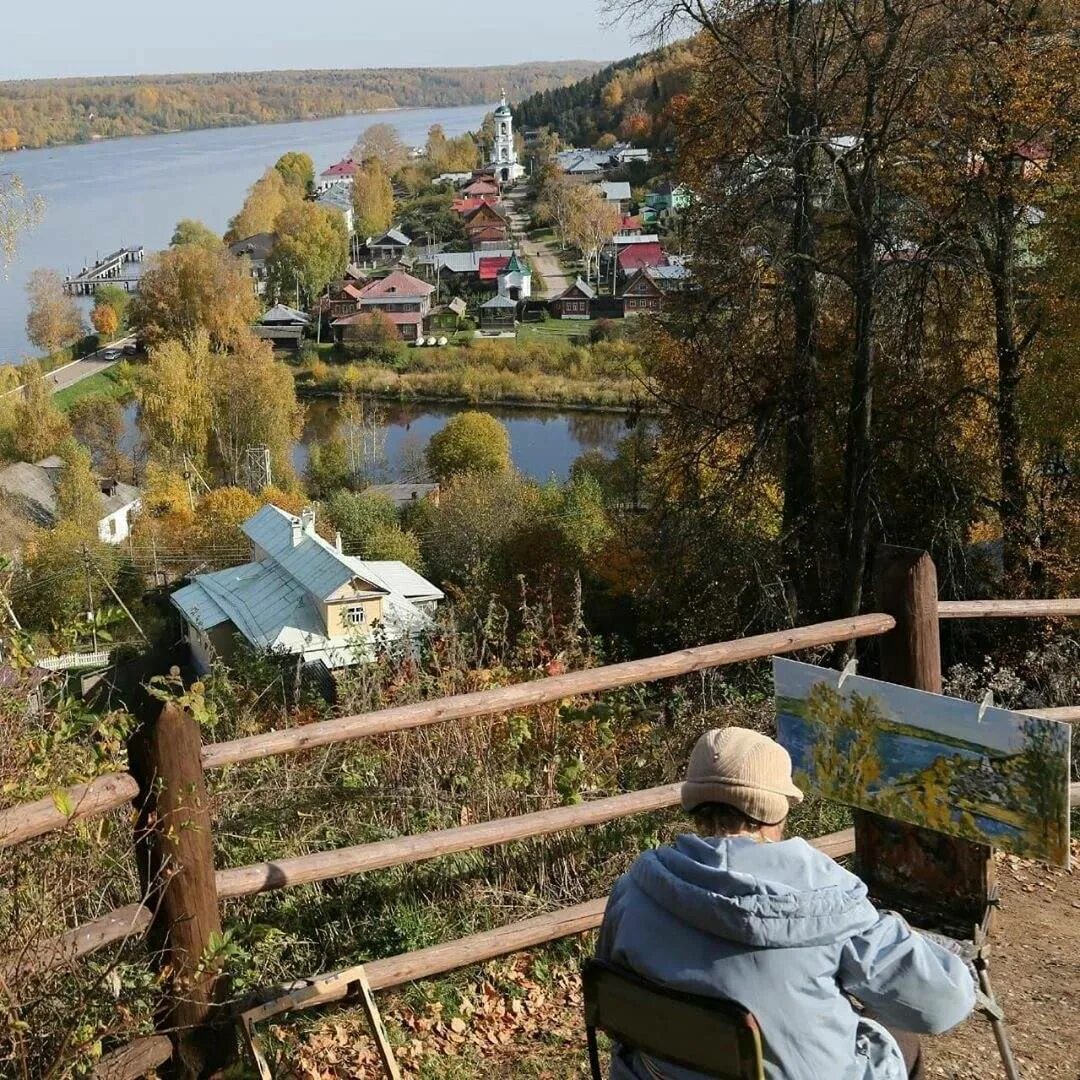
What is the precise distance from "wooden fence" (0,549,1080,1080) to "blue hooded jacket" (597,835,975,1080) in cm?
131

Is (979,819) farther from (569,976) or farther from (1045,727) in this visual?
(569,976)

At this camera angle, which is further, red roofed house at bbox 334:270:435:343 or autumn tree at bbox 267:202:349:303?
autumn tree at bbox 267:202:349:303

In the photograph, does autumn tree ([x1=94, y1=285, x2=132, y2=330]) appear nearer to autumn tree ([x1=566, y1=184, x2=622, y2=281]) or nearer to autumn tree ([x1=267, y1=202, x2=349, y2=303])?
autumn tree ([x1=267, y1=202, x2=349, y2=303])

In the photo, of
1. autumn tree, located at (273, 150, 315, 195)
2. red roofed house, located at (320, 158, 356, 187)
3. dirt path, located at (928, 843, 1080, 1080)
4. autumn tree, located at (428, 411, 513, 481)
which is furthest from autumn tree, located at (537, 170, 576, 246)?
dirt path, located at (928, 843, 1080, 1080)

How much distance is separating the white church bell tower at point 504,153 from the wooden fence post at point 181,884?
126708 millimetres

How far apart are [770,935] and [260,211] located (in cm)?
10058

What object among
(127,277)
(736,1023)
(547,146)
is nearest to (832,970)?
(736,1023)

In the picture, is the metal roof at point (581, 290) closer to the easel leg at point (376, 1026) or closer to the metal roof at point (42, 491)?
the metal roof at point (42, 491)

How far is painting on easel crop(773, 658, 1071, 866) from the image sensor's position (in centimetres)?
312

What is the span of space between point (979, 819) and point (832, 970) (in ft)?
3.56

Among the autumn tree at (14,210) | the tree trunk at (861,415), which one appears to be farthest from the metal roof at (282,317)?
the tree trunk at (861,415)

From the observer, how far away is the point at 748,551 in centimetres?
1273

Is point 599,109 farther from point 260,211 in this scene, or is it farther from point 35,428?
point 35,428

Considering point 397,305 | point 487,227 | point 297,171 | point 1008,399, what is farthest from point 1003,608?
point 297,171
